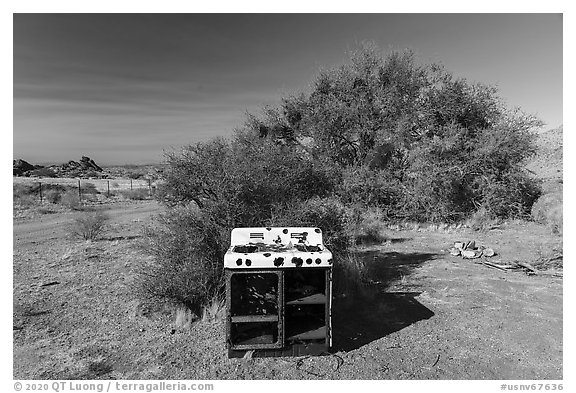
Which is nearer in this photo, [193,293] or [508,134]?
[193,293]

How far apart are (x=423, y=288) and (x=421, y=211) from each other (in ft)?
29.6

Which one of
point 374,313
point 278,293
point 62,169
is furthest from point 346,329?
point 62,169

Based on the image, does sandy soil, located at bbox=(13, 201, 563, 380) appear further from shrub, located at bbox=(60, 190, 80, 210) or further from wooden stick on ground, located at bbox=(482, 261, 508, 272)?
shrub, located at bbox=(60, 190, 80, 210)

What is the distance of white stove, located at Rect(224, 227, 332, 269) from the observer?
170 inches

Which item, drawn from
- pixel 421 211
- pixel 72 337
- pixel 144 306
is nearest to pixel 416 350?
pixel 144 306

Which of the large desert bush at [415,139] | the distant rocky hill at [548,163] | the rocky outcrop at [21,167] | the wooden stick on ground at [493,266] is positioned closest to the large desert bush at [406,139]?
the large desert bush at [415,139]

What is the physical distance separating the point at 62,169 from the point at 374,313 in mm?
55144

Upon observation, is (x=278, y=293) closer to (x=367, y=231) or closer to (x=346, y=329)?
(x=346, y=329)

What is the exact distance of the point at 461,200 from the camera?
637 inches

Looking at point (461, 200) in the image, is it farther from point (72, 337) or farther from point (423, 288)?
point (72, 337)

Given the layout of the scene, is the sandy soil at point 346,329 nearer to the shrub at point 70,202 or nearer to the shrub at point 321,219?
the shrub at point 321,219

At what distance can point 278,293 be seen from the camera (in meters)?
4.46
